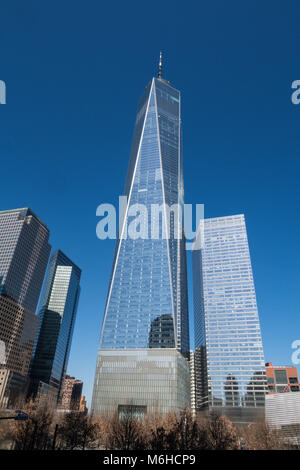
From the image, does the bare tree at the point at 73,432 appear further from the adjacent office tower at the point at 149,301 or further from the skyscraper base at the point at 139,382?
the skyscraper base at the point at 139,382

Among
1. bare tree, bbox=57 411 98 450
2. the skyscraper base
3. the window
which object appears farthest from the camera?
the window

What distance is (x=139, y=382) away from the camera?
12631cm

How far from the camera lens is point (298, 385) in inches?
6009

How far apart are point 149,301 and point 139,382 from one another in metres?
36.6

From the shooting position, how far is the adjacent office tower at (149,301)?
125188 mm

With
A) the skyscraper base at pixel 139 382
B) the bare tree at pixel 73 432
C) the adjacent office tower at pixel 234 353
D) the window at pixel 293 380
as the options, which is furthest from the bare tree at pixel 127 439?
the window at pixel 293 380

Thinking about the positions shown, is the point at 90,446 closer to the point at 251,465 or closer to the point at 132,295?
the point at 251,465

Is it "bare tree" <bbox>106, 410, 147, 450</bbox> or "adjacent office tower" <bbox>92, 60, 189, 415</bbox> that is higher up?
"adjacent office tower" <bbox>92, 60, 189, 415</bbox>

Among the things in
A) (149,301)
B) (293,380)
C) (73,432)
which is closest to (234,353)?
(293,380)

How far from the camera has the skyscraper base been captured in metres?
121

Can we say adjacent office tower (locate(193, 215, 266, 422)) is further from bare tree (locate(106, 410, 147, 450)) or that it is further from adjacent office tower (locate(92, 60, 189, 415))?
bare tree (locate(106, 410, 147, 450))

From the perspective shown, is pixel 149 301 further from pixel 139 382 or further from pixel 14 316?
pixel 14 316

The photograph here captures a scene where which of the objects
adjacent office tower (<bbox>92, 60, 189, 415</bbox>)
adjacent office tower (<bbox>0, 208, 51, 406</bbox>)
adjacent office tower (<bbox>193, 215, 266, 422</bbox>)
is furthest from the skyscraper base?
adjacent office tower (<bbox>0, 208, 51, 406</bbox>)

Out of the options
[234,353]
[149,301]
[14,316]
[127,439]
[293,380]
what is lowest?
[127,439]
